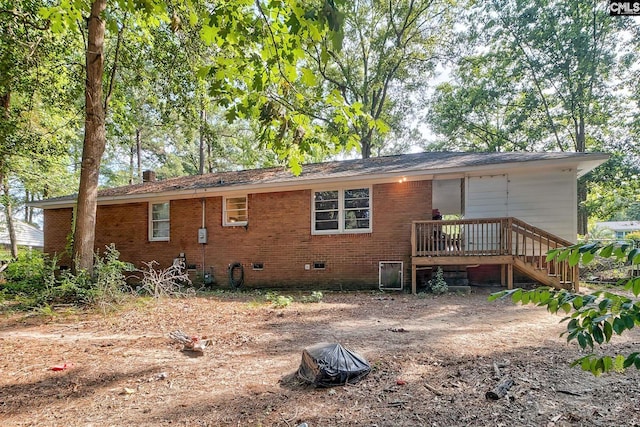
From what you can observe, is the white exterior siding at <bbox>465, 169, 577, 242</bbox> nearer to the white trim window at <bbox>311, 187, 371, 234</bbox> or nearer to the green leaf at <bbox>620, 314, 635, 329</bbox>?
the white trim window at <bbox>311, 187, 371, 234</bbox>

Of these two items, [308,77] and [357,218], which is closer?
[308,77]

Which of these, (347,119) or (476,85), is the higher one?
(476,85)

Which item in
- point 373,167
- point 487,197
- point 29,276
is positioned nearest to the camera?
point 487,197

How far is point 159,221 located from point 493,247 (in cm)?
Answer: 1137

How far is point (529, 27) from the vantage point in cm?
1903

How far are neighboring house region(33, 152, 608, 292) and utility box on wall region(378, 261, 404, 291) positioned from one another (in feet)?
0.09

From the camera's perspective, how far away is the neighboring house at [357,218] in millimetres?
9016

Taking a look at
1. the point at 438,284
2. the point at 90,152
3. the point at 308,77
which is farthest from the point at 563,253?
the point at 90,152

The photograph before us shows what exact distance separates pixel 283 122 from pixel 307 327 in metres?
3.69

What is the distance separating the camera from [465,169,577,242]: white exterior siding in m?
9.11

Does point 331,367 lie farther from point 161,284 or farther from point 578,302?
point 161,284

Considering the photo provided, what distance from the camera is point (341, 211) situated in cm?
1073

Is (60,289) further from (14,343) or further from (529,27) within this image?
(529,27)

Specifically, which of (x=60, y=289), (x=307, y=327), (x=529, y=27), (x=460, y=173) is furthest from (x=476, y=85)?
(x=60, y=289)
